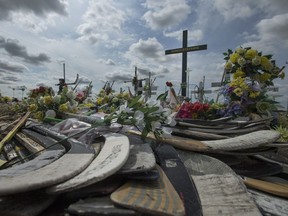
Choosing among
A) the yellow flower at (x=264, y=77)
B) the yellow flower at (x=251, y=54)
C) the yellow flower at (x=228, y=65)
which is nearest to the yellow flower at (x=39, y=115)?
the yellow flower at (x=228, y=65)

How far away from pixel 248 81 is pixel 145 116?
8.42 feet

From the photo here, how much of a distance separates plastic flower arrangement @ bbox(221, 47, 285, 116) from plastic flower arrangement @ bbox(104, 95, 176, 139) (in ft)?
7.30

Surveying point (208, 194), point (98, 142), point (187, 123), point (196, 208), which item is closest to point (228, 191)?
point (208, 194)

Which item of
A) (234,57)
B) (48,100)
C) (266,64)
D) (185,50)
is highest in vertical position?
(185,50)

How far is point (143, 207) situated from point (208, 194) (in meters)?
0.62

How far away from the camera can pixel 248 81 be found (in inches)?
159

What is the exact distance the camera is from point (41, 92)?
4988 mm

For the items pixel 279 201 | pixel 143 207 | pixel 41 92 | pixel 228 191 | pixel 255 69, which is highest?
pixel 255 69

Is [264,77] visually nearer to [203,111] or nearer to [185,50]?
[203,111]

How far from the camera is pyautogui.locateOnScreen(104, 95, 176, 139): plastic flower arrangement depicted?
2084 millimetres

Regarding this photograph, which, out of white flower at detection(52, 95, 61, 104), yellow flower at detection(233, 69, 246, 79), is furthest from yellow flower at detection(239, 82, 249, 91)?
white flower at detection(52, 95, 61, 104)

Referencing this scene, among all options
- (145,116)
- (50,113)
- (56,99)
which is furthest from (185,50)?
(145,116)

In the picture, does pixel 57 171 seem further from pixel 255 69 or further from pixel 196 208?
pixel 255 69

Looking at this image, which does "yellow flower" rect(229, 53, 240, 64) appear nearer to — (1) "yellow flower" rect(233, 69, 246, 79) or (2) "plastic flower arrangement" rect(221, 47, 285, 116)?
(2) "plastic flower arrangement" rect(221, 47, 285, 116)
